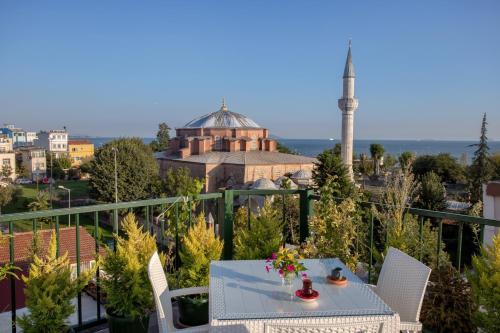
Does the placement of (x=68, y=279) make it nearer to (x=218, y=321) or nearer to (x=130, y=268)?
(x=130, y=268)

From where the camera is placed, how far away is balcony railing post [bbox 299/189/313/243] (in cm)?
413

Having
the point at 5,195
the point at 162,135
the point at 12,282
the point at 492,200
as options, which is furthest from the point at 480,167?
the point at 162,135

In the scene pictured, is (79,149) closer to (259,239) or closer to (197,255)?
(259,239)

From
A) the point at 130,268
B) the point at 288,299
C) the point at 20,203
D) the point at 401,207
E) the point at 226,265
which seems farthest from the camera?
the point at 20,203

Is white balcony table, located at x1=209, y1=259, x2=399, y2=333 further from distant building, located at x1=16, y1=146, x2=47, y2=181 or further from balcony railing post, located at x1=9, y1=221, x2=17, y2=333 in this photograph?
distant building, located at x1=16, y1=146, x2=47, y2=181

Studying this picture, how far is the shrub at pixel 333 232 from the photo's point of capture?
3680 mm

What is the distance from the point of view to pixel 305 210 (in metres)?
4.15

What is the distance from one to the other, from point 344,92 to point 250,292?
32072mm

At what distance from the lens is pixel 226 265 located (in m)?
2.51

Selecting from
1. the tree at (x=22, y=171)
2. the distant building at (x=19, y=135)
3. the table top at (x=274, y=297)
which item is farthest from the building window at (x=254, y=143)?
the distant building at (x=19, y=135)

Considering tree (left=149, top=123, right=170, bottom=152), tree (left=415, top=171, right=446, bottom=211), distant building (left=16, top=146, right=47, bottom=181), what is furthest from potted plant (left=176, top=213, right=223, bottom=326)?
tree (left=149, top=123, right=170, bottom=152)

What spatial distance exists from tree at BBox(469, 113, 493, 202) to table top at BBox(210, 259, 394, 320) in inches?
1063

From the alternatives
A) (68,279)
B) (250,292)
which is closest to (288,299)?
(250,292)

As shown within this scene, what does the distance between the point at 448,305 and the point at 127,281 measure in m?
2.27
